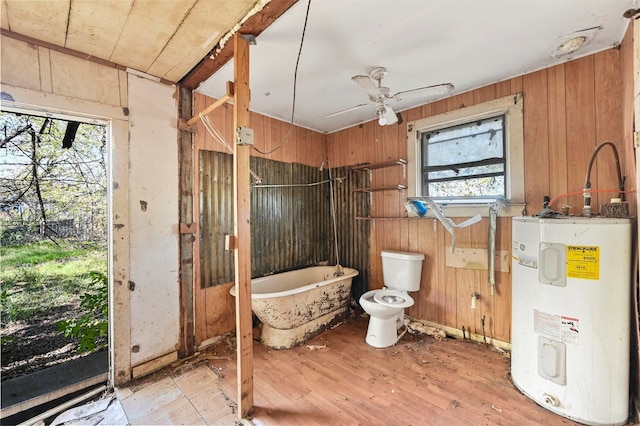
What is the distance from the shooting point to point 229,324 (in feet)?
8.25

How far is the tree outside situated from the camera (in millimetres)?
2020

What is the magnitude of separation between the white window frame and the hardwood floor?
4.14 ft

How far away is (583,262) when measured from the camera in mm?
1464

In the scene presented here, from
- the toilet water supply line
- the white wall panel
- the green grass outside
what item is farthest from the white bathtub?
the green grass outside

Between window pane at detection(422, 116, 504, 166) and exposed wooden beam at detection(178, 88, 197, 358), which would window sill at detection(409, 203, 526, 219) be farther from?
exposed wooden beam at detection(178, 88, 197, 358)

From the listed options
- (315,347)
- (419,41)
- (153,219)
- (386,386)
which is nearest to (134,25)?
(153,219)

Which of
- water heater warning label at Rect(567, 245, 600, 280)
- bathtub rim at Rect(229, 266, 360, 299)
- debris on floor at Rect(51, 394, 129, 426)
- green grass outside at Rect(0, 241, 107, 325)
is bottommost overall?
debris on floor at Rect(51, 394, 129, 426)

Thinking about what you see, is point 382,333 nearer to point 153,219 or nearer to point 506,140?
point 506,140

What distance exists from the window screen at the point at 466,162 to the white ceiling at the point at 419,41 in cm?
42

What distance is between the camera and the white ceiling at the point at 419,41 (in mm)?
1431

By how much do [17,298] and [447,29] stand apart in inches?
147

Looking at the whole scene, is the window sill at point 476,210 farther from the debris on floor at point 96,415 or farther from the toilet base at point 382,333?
the debris on floor at point 96,415

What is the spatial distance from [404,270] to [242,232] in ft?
5.83

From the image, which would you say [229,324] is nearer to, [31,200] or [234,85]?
[31,200]
